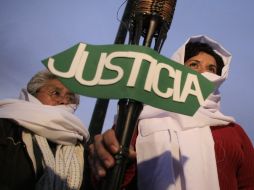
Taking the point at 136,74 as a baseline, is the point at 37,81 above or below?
below

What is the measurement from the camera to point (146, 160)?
4.93ft

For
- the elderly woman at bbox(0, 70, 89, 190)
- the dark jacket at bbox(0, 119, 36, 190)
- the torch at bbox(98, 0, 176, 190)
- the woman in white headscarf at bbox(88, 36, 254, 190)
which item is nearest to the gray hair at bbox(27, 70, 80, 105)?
the elderly woman at bbox(0, 70, 89, 190)

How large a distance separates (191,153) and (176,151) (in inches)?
2.7

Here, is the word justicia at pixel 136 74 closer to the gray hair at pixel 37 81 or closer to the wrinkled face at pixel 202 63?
the wrinkled face at pixel 202 63

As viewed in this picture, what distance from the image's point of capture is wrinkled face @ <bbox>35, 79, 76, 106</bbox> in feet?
7.31

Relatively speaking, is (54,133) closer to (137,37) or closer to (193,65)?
(193,65)

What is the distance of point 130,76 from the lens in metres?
0.98

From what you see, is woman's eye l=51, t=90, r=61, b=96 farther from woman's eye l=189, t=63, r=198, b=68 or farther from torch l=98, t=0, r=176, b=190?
torch l=98, t=0, r=176, b=190

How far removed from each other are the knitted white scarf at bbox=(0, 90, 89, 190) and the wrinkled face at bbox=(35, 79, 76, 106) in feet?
0.15

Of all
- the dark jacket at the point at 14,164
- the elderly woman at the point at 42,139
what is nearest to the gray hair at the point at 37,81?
the elderly woman at the point at 42,139

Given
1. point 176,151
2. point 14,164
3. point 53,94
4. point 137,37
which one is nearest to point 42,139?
point 14,164

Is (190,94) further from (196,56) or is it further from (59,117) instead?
(59,117)

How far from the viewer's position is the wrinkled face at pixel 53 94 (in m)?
2.23

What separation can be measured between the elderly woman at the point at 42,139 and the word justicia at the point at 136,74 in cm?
80
